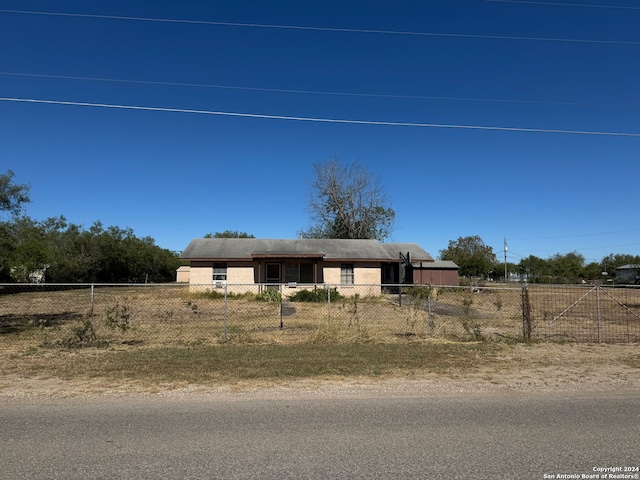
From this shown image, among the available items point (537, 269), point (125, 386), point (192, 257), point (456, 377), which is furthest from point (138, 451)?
point (537, 269)

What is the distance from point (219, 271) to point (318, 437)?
25.0 m

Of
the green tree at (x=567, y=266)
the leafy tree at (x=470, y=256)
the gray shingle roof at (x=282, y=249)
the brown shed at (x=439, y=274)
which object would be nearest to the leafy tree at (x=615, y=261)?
the green tree at (x=567, y=266)

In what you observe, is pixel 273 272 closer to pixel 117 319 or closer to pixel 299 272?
pixel 299 272

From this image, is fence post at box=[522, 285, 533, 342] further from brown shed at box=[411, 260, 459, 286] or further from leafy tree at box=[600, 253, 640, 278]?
leafy tree at box=[600, 253, 640, 278]

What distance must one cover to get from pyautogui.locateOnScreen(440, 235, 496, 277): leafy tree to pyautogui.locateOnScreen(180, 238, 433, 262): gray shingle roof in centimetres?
5401

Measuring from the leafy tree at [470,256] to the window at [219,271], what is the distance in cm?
6077

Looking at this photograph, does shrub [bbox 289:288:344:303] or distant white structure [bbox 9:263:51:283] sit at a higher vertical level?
distant white structure [bbox 9:263:51:283]

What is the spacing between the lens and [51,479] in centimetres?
359

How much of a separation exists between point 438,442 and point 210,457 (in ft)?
7.31

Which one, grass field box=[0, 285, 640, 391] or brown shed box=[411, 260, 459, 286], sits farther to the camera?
brown shed box=[411, 260, 459, 286]

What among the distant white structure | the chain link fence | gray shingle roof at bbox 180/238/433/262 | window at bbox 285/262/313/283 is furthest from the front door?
the distant white structure

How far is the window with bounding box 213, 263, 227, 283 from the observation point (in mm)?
28672

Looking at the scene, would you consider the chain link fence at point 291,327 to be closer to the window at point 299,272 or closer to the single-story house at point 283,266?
the single-story house at point 283,266

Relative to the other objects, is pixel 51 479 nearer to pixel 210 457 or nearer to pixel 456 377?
pixel 210 457
